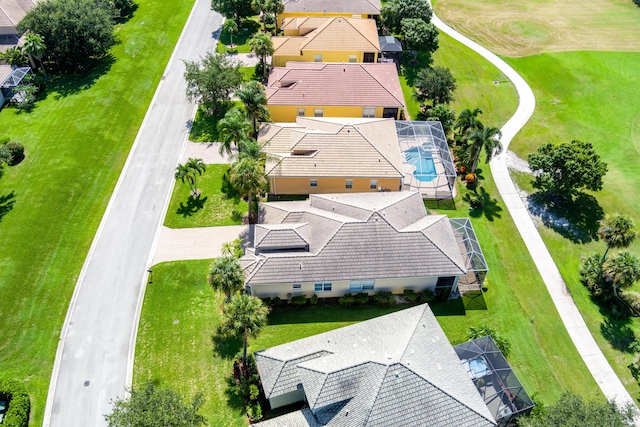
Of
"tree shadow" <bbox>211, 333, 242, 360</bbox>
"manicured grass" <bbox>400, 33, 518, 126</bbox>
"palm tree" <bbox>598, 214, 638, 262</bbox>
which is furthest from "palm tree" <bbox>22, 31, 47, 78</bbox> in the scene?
"palm tree" <bbox>598, 214, 638, 262</bbox>

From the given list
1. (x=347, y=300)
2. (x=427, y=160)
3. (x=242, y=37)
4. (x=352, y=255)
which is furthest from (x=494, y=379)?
(x=242, y=37)

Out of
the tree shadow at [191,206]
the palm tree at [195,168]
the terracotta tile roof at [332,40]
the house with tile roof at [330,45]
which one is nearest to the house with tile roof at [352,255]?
the tree shadow at [191,206]

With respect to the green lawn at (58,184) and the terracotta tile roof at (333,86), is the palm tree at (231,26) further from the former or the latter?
the terracotta tile roof at (333,86)

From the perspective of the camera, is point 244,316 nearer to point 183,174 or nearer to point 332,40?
point 183,174

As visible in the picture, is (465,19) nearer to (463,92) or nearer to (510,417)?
(463,92)

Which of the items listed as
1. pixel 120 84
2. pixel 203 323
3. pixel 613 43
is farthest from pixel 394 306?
pixel 613 43

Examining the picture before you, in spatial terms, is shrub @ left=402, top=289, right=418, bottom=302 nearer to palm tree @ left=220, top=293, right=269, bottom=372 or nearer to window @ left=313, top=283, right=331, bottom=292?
window @ left=313, top=283, right=331, bottom=292
